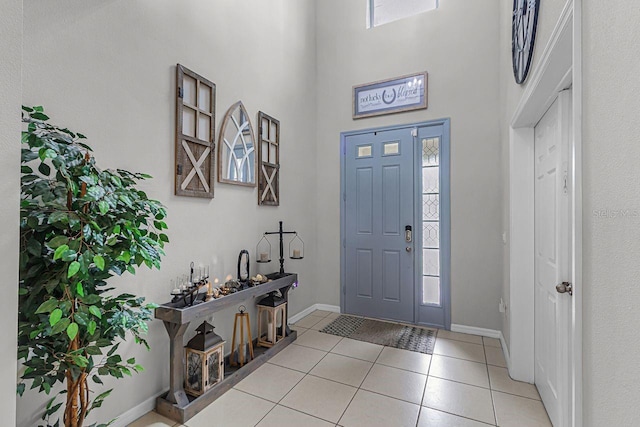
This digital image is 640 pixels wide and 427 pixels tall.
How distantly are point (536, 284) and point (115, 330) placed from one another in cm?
268

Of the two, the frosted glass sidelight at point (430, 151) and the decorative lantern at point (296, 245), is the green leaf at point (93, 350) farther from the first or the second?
the frosted glass sidelight at point (430, 151)

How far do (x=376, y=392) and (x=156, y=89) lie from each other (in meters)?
2.68

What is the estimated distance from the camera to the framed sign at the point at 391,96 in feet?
11.7

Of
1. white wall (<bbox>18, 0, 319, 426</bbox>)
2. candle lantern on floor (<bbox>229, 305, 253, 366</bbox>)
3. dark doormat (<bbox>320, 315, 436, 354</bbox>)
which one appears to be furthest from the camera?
dark doormat (<bbox>320, 315, 436, 354</bbox>)

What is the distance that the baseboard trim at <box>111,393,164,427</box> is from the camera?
180 cm

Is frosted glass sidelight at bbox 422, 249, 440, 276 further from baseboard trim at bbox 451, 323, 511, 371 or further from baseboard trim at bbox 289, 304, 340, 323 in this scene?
baseboard trim at bbox 289, 304, 340, 323

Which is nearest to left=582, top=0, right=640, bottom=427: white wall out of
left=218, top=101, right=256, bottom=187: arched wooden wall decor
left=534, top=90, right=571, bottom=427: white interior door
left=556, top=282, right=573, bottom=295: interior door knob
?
left=534, top=90, right=571, bottom=427: white interior door

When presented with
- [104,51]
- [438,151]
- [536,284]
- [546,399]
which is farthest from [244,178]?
[546,399]

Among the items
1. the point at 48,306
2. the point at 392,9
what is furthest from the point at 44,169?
the point at 392,9

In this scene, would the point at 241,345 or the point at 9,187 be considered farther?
the point at 241,345

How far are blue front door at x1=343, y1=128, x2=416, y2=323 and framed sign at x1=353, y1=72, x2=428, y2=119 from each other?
28cm

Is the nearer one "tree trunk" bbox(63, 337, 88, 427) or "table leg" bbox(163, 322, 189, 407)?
"tree trunk" bbox(63, 337, 88, 427)

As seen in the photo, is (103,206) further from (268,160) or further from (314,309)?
(314,309)

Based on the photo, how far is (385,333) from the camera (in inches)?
130
